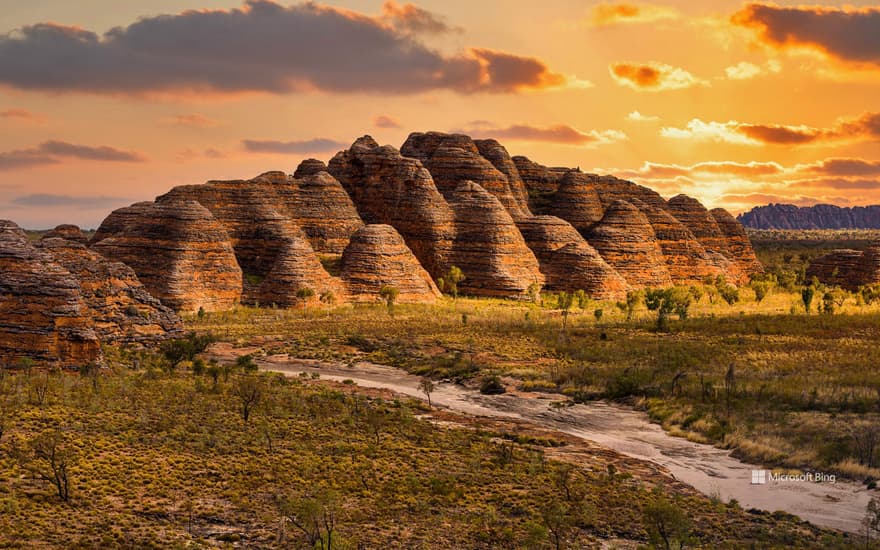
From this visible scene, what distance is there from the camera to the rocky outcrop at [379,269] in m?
76.2

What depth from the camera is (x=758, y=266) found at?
113250 mm

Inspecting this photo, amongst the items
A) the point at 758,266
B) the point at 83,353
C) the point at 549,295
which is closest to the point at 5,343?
the point at 83,353

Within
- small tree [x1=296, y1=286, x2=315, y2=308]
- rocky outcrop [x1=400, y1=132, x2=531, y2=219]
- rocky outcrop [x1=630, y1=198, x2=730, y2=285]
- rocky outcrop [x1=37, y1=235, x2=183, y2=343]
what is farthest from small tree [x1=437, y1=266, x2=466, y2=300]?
A: rocky outcrop [x1=37, y1=235, x2=183, y2=343]

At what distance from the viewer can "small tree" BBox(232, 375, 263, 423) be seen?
116 ft

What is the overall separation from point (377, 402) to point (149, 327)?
1896 cm

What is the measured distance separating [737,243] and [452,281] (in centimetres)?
5089

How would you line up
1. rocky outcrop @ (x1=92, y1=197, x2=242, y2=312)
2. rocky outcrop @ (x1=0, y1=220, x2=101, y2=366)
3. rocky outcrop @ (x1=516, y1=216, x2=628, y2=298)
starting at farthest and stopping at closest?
rocky outcrop @ (x1=516, y1=216, x2=628, y2=298) → rocky outcrop @ (x1=92, y1=197, x2=242, y2=312) → rocky outcrop @ (x1=0, y1=220, x2=101, y2=366)

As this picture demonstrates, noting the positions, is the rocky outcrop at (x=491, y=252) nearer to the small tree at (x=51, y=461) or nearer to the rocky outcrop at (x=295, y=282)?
the rocky outcrop at (x=295, y=282)

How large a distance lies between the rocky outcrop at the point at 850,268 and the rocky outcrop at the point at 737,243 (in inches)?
354

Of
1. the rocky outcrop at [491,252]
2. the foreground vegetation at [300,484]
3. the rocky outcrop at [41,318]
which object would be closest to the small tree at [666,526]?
the foreground vegetation at [300,484]

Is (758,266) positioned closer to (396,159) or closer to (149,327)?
(396,159)

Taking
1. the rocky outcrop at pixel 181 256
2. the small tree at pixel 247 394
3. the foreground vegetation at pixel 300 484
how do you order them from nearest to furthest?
1. the foreground vegetation at pixel 300 484
2. the small tree at pixel 247 394
3. the rocky outcrop at pixel 181 256

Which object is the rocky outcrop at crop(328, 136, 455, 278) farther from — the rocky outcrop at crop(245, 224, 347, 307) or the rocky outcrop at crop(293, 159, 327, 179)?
the rocky outcrop at crop(245, 224, 347, 307)

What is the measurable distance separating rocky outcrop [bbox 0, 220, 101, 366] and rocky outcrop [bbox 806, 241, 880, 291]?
83.4m
